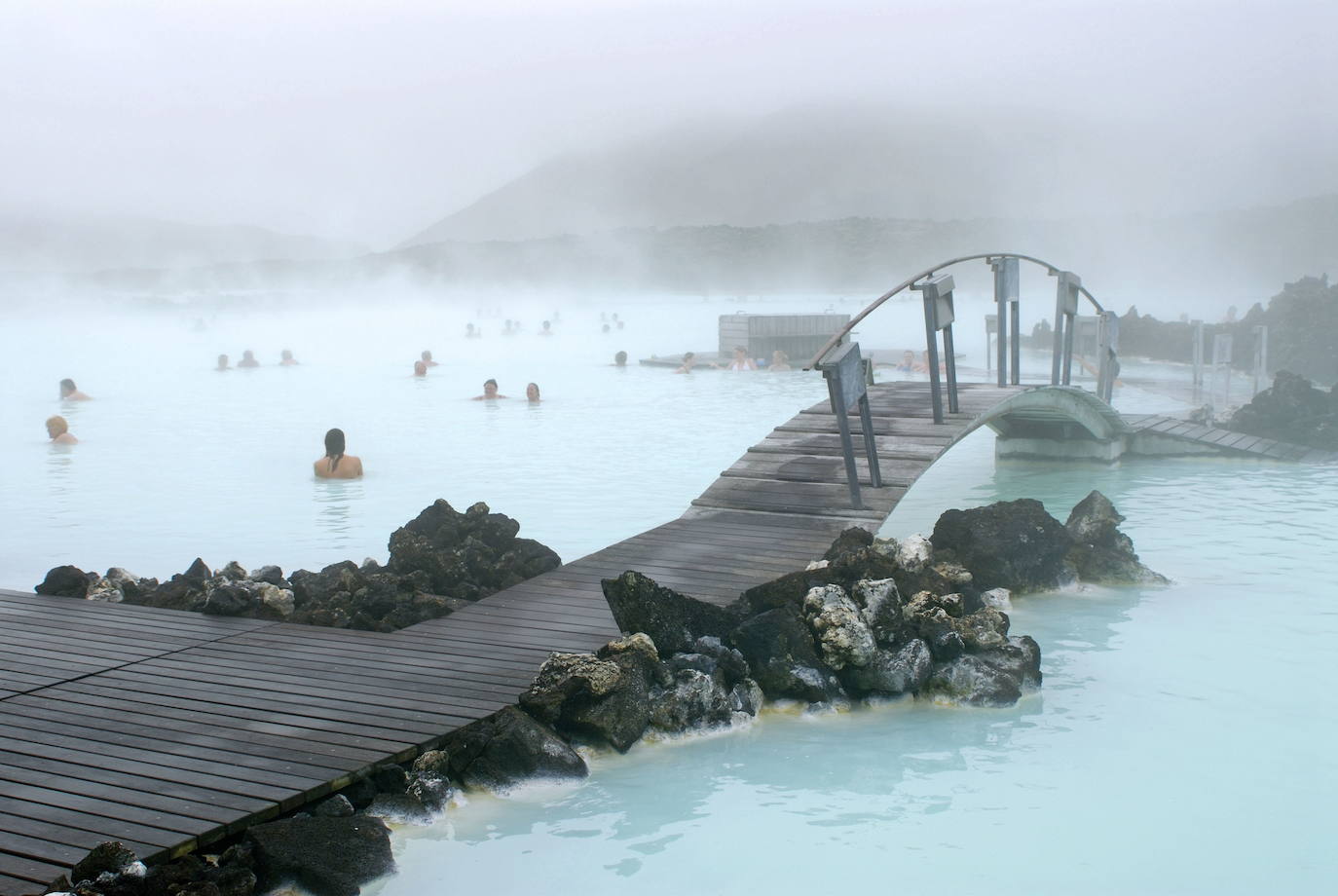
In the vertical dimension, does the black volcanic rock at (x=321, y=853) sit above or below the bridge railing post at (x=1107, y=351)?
below

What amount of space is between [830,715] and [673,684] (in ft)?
2.47

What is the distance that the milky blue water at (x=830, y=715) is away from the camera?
14.0 feet

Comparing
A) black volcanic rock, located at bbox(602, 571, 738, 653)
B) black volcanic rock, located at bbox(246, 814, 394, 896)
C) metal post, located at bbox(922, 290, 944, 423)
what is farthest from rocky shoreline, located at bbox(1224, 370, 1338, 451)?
black volcanic rock, located at bbox(246, 814, 394, 896)

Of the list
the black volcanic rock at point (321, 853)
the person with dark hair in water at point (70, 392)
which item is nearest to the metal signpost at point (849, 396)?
the black volcanic rock at point (321, 853)

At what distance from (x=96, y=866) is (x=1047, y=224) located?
435 ft

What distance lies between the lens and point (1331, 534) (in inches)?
397

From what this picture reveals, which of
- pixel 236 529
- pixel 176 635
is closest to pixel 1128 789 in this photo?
pixel 176 635

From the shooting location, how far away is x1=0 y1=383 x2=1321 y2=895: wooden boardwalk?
378 cm

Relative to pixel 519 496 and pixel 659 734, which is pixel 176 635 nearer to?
pixel 659 734

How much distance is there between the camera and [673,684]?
5277 mm

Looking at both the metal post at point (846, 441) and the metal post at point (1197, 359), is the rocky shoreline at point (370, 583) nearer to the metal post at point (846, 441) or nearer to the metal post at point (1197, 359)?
the metal post at point (846, 441)

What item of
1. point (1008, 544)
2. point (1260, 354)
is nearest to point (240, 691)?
point (1008, 544)

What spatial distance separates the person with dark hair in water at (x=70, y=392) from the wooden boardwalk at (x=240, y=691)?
15650mm

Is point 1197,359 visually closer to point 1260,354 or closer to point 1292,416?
point 1260,354
